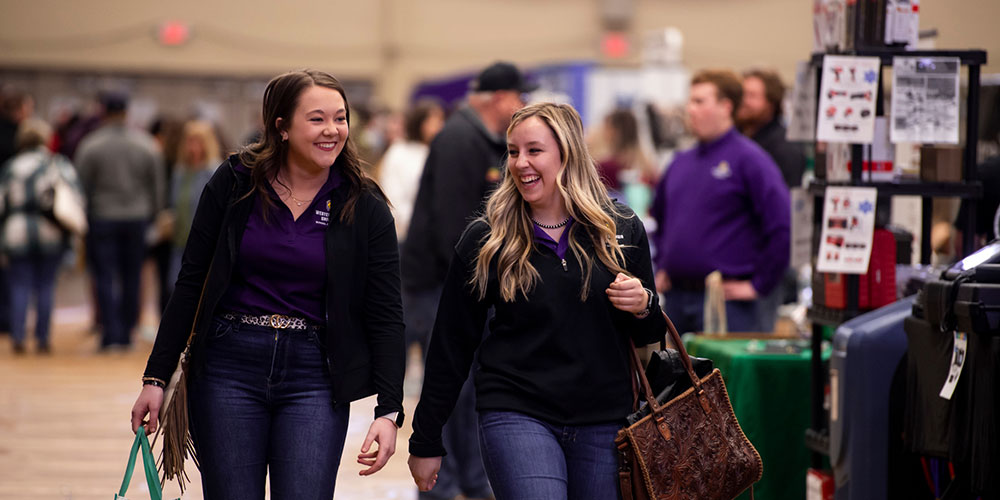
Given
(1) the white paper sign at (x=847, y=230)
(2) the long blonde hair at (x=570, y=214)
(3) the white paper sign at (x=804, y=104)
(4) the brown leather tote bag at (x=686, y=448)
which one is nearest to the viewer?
(4) the brown leather tote bag at (x=686, y=448)

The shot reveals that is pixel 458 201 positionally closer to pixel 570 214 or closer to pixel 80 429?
pixel 570 214

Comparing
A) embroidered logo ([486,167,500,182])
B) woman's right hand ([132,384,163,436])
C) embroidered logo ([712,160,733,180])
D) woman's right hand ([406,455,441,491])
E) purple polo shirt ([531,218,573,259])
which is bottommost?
woman's right hand ([406,455,441,491])

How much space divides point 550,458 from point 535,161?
0.68m

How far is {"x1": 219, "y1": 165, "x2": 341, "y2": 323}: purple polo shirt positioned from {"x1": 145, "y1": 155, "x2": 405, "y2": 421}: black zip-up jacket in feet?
0.09

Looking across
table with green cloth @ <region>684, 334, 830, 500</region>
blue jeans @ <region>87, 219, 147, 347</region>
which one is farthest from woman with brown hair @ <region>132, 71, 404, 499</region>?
blue jeans @ <region>87, 219, 147, 347</region>

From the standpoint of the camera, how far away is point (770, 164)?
5.50 meters

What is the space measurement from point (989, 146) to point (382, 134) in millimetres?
8254

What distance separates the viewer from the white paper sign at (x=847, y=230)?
4309mm

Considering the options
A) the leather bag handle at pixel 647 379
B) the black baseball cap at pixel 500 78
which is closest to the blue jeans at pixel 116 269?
the black baseball cap at pixel 500 78

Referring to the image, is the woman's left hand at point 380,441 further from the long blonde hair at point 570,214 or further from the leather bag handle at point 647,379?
the leather bag handle at point 647,379

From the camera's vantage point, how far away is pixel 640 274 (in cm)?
306

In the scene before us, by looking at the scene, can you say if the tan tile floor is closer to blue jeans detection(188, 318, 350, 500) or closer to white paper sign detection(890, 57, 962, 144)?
blue jeans detection(188, 318, 350, 500)

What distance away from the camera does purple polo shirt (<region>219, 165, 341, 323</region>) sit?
2.98m

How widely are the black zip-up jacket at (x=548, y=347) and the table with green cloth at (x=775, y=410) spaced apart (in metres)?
1.81
